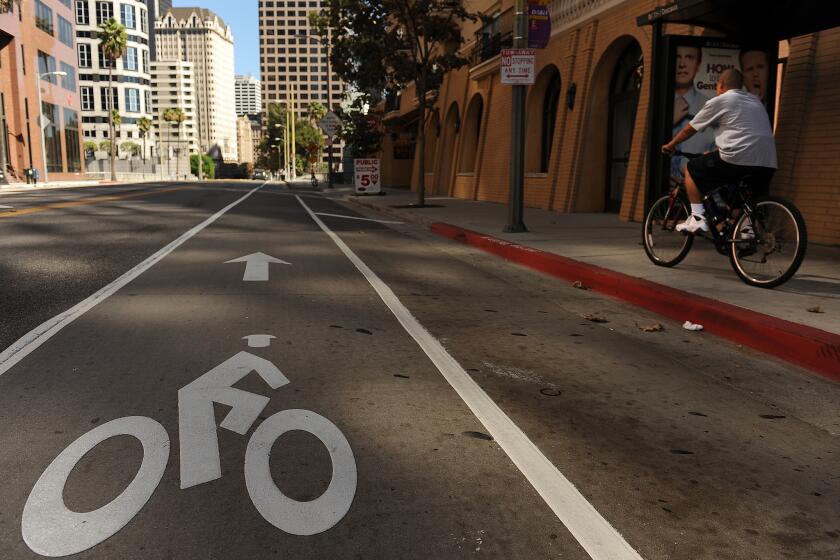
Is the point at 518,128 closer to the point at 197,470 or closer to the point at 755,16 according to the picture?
the point at 755,16

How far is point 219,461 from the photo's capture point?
309 cm

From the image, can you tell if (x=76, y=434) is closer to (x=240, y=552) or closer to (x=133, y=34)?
(x=240, y=552)

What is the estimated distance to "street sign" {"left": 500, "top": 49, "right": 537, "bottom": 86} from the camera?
12320 millimetres

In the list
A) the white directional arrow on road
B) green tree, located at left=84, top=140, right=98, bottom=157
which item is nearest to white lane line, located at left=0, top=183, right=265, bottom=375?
the white directional arrow on road

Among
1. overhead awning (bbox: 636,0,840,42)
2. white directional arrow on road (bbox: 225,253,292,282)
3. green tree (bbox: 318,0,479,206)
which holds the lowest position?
white directional arrow on road (bbox: 225,253,292,282)

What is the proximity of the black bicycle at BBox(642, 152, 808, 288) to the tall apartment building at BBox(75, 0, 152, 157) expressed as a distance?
137798mm

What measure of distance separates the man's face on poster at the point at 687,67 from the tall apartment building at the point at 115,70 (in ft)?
445

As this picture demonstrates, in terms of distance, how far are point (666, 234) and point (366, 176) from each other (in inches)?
930

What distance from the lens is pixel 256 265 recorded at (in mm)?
8758

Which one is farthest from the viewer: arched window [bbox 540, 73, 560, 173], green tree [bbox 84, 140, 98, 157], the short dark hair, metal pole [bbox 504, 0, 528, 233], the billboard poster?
green tree [bbox 84, 140, 98, 157]

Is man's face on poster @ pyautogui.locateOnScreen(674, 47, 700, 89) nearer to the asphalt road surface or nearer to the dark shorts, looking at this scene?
the dark shorts

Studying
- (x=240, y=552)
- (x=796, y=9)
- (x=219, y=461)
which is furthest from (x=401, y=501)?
(x=796, y=9)

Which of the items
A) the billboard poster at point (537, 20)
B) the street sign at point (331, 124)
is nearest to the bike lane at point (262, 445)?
the billboard poster at point (537, 20)

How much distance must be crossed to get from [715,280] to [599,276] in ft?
3.90
